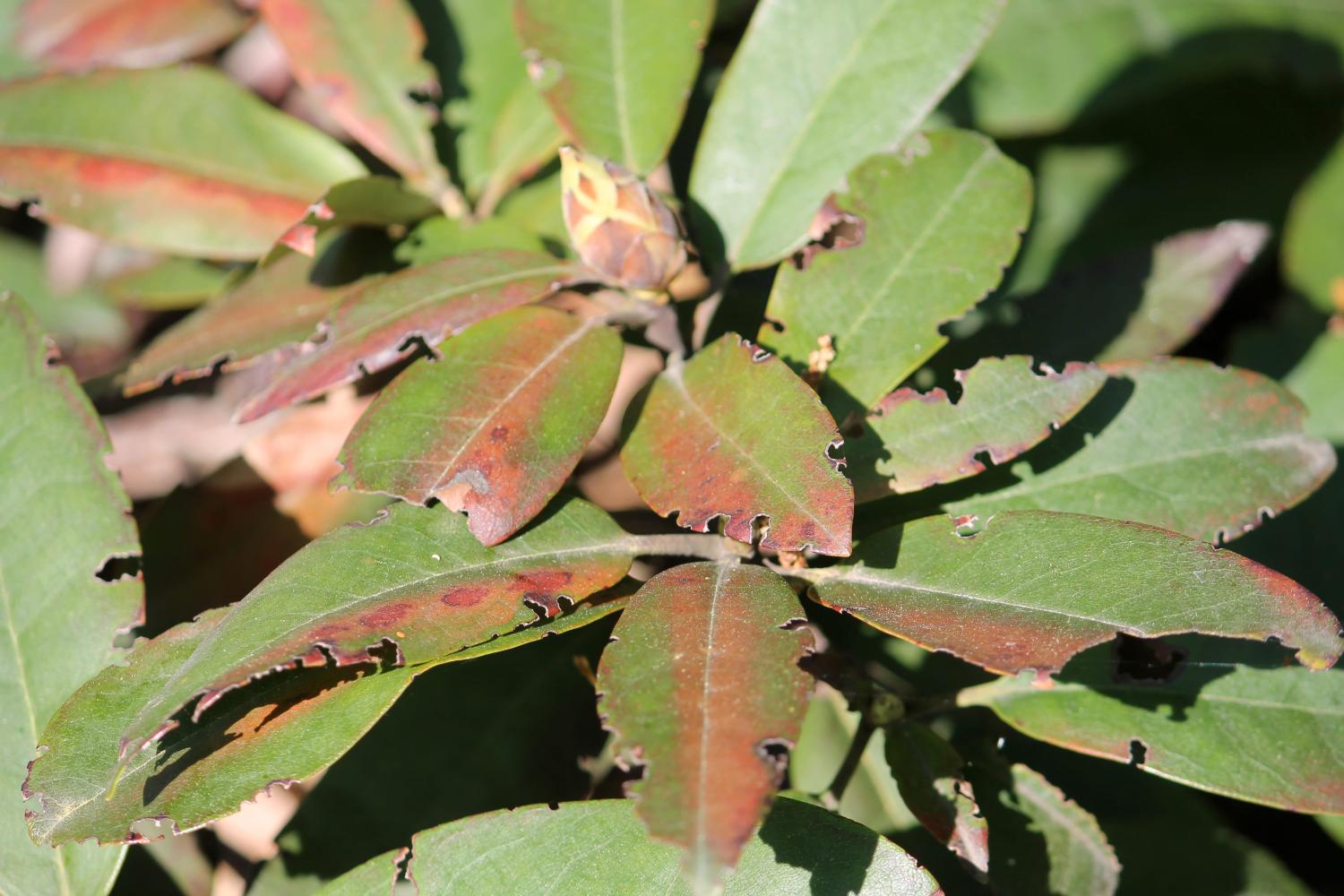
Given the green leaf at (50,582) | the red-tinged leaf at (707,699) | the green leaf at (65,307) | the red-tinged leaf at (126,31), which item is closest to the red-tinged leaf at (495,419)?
the red-tinged leaf at (707,699)

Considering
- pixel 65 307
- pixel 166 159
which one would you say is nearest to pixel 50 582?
pixel 166 159

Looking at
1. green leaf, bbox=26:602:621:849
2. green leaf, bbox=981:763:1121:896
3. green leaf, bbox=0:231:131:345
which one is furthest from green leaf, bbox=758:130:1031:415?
green leaf, bbox=0:231:131:345

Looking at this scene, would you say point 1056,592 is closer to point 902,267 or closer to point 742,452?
point 742,452

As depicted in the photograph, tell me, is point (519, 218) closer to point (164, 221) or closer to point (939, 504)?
point (164, 221)

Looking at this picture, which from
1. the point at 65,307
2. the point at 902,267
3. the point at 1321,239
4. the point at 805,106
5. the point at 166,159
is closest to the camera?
the point at 902,267

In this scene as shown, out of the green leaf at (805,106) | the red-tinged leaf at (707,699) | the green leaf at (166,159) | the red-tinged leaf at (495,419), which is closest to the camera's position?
the red-tinged leaf at (707,699)

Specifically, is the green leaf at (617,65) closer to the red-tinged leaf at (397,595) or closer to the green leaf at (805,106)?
the green leaf at (805,106)
